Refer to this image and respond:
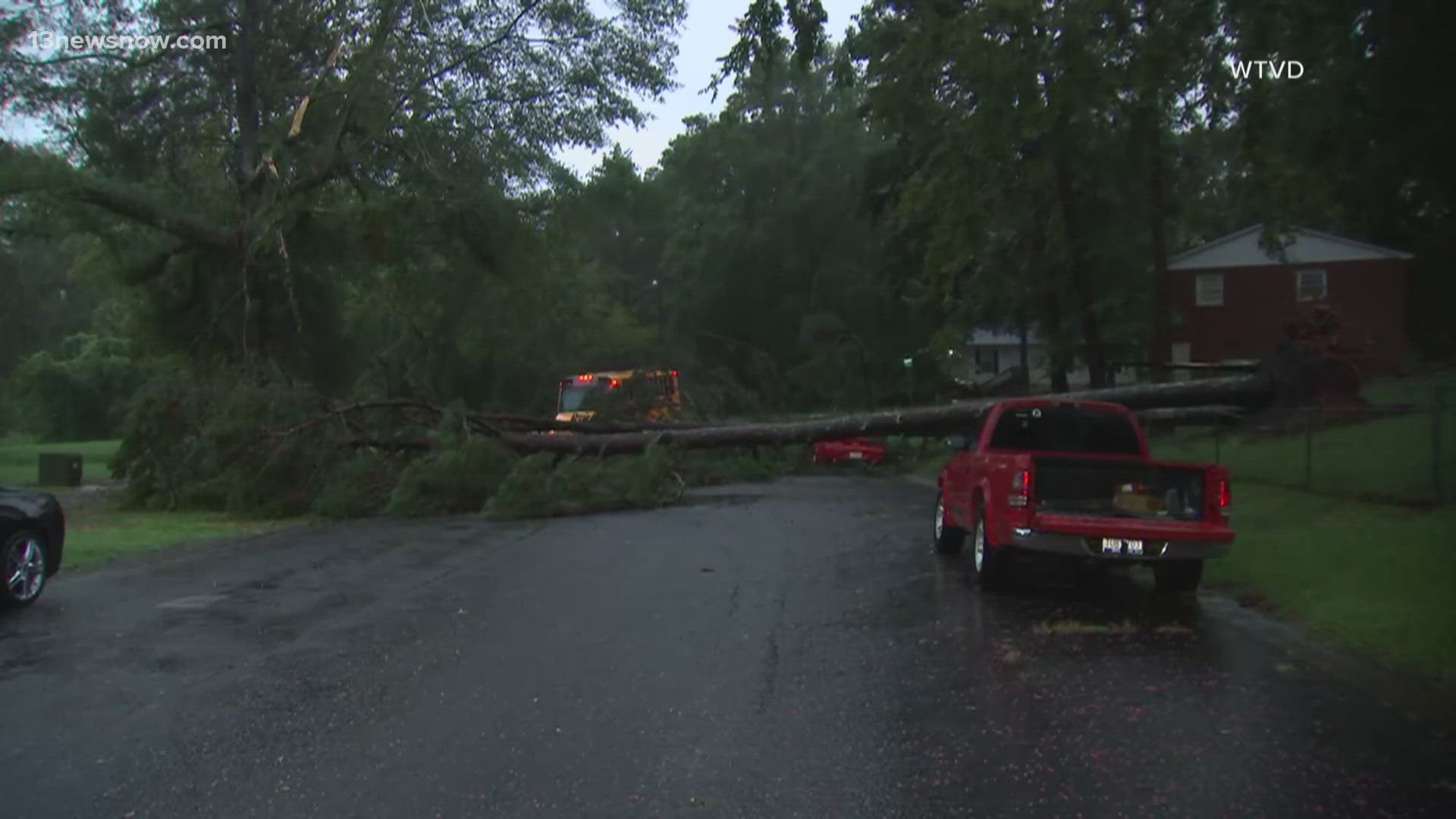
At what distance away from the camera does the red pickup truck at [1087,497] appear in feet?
37.2

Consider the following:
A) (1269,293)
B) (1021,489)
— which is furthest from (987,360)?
(1021,489)

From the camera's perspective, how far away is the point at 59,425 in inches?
2736

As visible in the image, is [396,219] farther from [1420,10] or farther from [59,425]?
[59,425]

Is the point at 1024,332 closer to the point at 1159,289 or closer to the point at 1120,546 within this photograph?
the point at 1159,289

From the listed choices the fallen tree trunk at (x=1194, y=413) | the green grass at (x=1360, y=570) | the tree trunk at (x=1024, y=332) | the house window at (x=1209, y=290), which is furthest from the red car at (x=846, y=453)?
the green grass at (x=1360, y=570)

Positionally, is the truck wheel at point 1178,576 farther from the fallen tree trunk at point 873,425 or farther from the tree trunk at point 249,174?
the tree trunk at point 249,174

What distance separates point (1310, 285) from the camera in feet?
154

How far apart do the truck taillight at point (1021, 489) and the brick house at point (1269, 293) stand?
112 feet

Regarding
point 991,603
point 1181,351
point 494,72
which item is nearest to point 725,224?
point 1181,351

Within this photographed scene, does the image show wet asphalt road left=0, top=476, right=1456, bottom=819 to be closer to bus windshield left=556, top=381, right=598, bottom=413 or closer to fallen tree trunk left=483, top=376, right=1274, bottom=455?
fallen tree trunk left=483, top=376, right=1274, bottom=455

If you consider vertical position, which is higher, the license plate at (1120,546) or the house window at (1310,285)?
the house window at (1310,285)

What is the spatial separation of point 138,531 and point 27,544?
8064 millimetres

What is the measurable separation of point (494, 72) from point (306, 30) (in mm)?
4358

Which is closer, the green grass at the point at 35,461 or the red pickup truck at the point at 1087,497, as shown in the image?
the red pickup truck at the point at 1087,497
